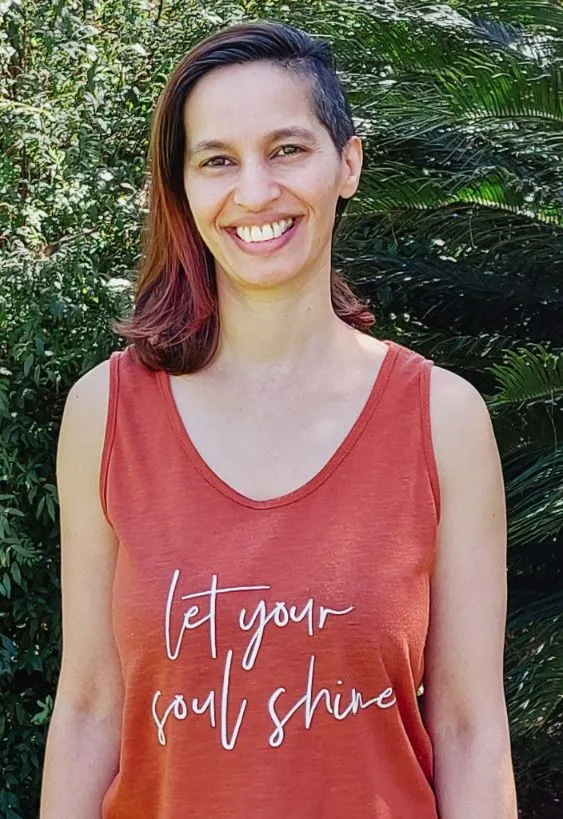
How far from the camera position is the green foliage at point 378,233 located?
3.81m

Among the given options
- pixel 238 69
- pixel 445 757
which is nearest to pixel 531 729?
pixel 445 757

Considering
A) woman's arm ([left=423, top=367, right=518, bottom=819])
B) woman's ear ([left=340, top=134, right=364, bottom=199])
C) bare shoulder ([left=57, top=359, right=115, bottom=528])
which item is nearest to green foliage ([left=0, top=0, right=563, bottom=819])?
woman's ear ([left=340, top=134, right=364, bottom=199])

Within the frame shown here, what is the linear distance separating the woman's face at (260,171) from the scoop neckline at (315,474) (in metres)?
0.19

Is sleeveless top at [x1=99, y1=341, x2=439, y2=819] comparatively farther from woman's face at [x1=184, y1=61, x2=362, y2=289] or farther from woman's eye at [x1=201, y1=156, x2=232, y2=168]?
woman's eye at [x1=201, y1=156, x2=232, y2=168]

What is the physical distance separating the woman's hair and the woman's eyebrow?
5cm

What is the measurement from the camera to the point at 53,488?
3982mm

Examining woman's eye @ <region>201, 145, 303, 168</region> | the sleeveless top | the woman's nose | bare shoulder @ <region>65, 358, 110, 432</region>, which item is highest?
woman's eye @ <region>201, 145, 303, 168</region>

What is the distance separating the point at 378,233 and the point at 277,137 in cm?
280

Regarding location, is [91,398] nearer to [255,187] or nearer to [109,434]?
[109,434]

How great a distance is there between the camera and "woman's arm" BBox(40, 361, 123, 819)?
179cm

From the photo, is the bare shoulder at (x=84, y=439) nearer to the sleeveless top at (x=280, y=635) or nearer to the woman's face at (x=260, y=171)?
the sleeveless top at (x=280, y=635)

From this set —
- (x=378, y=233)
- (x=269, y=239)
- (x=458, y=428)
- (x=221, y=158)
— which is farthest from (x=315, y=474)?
(x=378, y=233)

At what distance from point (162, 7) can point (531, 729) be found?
9.58ft

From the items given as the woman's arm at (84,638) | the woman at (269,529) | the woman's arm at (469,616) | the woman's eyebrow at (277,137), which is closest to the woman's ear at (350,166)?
the woman at (269,529)
